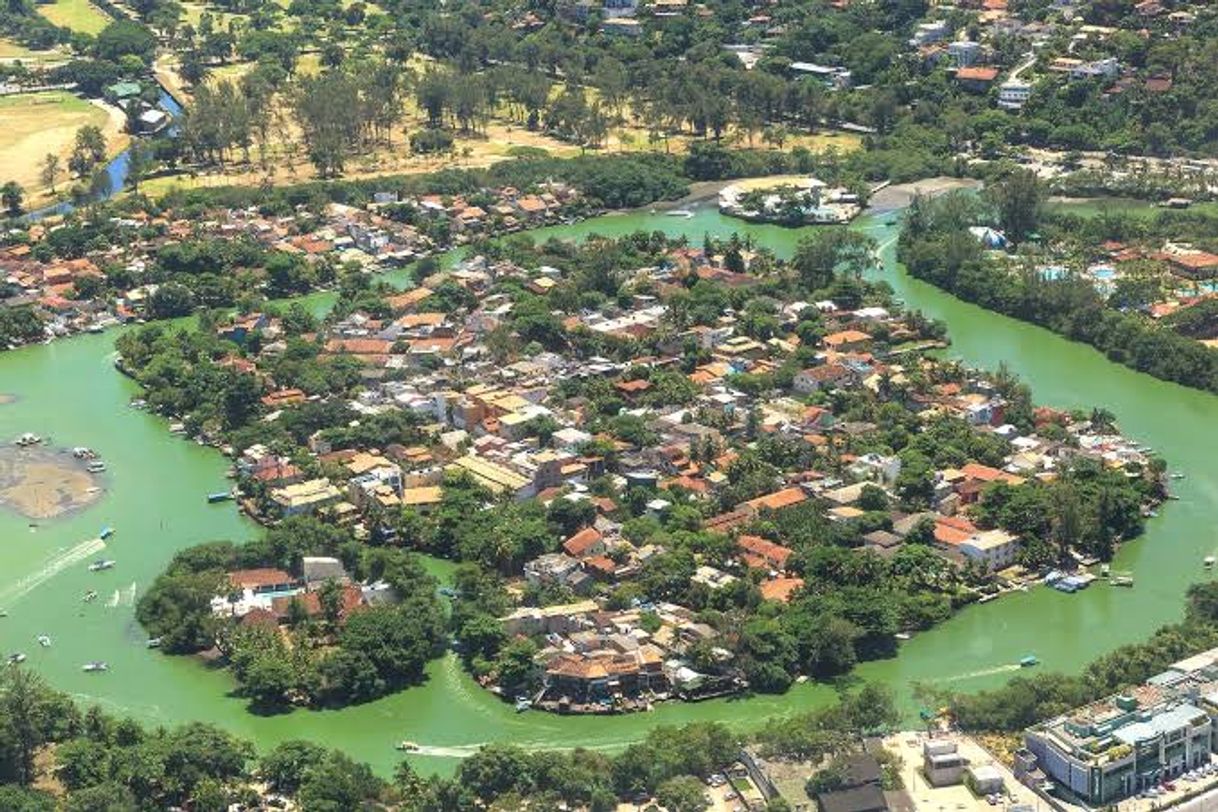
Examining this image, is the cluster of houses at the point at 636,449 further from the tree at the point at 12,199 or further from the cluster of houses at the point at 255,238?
the tree at the point at 12,199

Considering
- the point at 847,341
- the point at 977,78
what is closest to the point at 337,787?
the point at 847,341

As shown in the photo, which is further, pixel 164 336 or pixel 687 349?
pixel 164 336

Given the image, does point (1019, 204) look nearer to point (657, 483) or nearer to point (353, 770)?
point (657, 483)

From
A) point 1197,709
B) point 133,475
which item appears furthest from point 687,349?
point 1197,709

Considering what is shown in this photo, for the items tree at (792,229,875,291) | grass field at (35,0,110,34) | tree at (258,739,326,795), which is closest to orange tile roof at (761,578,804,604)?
tree at (258,739,326,795)

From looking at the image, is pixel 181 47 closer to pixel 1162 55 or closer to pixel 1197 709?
pixel 1162 55
